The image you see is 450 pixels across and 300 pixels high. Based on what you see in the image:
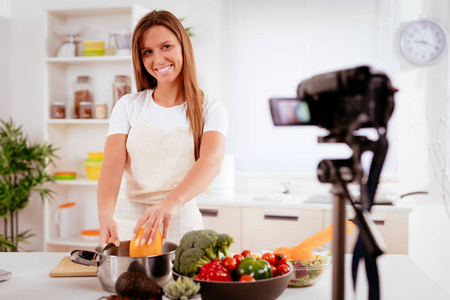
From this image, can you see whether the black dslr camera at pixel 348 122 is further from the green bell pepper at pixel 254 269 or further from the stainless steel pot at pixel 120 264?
the stainless steel pot at pixel 120 264

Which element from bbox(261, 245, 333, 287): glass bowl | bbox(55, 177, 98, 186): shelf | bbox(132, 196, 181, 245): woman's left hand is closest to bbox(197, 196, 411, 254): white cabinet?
bbox(55, 177, 98, 186): shelf

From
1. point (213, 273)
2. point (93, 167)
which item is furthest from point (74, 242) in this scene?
point (213, 273)

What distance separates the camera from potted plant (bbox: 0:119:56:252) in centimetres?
364

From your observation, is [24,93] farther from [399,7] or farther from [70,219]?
[399,7]

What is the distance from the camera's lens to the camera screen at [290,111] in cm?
88

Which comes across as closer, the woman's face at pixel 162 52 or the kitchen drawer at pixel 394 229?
the woman's face at pixel 162 52

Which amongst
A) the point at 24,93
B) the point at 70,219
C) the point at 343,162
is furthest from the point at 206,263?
A: the point at 24,93

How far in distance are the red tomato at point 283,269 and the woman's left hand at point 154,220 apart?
0.33m

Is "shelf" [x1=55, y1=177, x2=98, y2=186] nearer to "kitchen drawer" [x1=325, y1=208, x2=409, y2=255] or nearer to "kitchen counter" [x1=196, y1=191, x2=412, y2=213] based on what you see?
"kitchen counter" [x1=196, y1=191, x2=412, y2=213]

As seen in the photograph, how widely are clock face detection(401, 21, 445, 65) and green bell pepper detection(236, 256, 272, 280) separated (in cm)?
272

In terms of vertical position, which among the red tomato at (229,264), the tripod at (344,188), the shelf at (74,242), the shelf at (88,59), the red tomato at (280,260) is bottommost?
the shelf at (74,242)

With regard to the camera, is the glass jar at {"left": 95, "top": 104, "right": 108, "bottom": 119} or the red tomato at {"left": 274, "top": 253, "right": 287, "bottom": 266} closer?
the red tomato at {"left": 274, "top": 253, "right": 287, "bottom": 266}

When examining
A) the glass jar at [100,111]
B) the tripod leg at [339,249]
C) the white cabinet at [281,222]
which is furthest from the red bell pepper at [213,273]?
the glass jar at [100,111]

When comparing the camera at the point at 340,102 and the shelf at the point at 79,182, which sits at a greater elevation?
the camera at the point at 340,102
